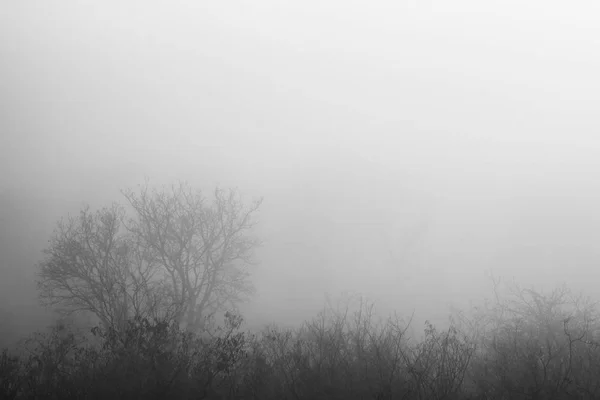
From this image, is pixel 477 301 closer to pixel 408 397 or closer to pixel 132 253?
pixel 132 253

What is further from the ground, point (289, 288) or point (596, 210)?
point (596, 210)

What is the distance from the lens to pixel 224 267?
75.9ft

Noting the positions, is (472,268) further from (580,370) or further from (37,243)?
(37,243)

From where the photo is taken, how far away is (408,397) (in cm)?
693

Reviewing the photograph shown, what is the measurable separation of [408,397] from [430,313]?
143 ft

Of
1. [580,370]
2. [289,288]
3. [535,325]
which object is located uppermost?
[289,288]

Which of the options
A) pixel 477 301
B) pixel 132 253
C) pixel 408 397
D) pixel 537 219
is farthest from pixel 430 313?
pixel 537 219

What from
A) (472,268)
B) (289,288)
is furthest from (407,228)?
(289,288)

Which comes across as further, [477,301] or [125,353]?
[477,301]

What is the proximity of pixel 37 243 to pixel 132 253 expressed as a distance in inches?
1901

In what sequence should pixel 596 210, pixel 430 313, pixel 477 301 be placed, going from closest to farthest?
pixel 430 313
pixel 477 301
pixel 596 210

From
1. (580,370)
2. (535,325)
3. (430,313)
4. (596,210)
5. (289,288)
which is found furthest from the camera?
(596,210)

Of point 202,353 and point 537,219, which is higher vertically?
point 537,219

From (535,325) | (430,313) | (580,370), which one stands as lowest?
(580,370)
